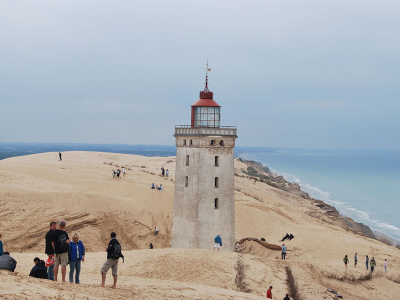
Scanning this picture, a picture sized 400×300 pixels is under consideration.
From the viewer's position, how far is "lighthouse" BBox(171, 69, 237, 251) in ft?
72.5

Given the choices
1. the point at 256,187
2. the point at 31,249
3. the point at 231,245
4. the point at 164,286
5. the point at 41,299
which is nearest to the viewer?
the point at 41,299

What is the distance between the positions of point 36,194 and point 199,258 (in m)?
14.9

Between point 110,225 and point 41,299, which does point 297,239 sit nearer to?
point 110,225

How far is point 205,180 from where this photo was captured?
22156 millimetres

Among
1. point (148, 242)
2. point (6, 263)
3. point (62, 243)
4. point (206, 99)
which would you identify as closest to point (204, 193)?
point (206, 99)

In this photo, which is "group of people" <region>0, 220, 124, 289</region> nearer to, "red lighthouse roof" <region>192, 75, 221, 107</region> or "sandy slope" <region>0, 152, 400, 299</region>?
"sandy slope" <region>0, 152, 400, 299</region>

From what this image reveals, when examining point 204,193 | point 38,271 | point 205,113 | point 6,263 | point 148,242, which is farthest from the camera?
point 148,242

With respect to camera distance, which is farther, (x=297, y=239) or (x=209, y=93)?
(x=297, y=239)

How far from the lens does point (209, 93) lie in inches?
909

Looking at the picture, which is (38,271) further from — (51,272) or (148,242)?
(148,242)

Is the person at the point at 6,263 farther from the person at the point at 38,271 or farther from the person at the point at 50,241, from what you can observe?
the person at the point at 50,241

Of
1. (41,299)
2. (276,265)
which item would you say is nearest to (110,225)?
(276,265)

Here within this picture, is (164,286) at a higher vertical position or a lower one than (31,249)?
higher

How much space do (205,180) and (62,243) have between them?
443 inches
